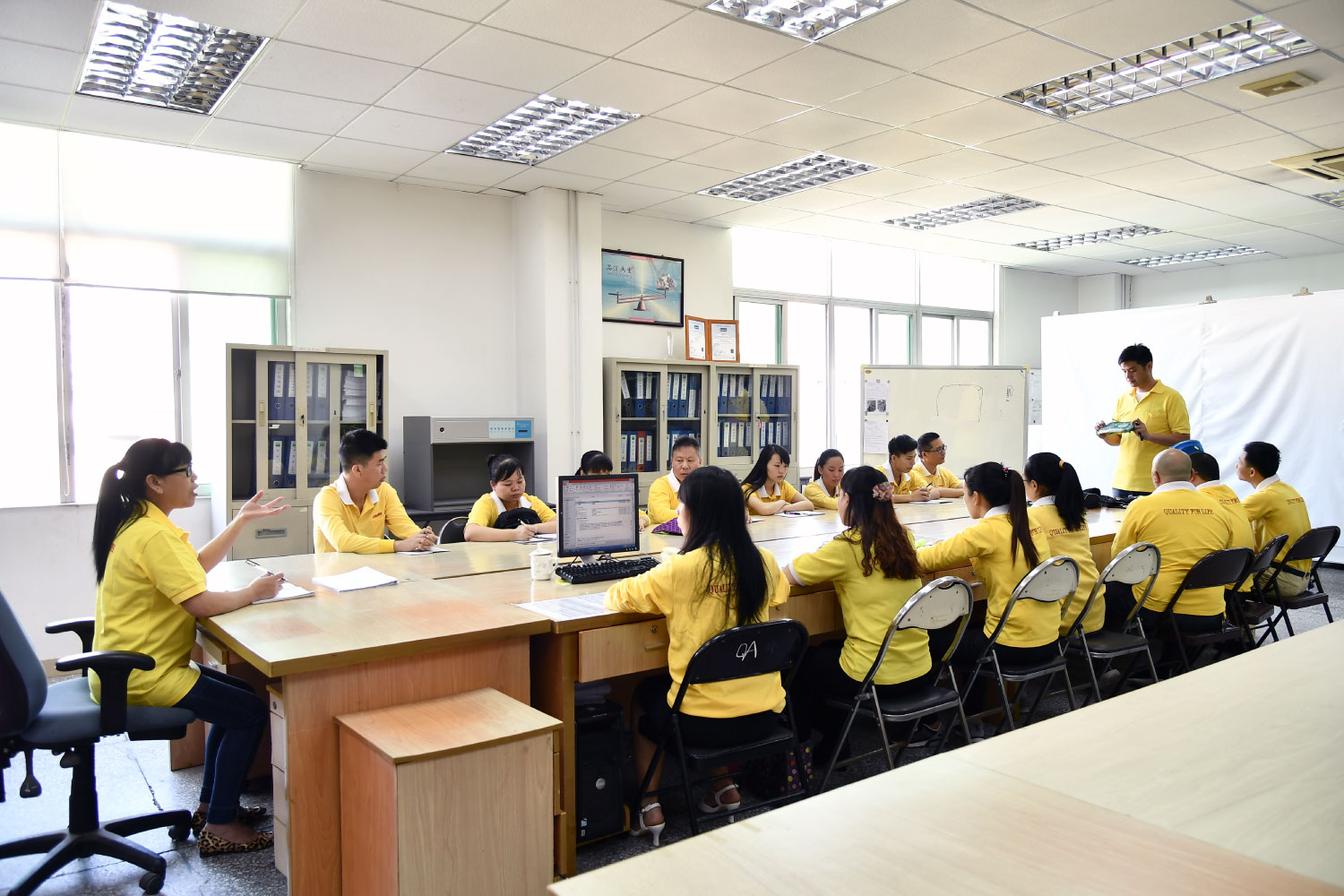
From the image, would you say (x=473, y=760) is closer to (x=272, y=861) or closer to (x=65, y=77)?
(x=272, y=861)

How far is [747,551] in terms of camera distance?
2754 mm

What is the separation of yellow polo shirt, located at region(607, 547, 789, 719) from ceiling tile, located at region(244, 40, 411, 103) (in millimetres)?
2866

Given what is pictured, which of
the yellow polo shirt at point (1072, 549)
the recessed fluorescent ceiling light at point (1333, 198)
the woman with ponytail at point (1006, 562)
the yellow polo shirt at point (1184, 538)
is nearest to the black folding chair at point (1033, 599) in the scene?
the woman with ponytail at point (1006, 562)

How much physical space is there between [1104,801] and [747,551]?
5.93 ft

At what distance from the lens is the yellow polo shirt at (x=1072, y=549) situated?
12.2ft

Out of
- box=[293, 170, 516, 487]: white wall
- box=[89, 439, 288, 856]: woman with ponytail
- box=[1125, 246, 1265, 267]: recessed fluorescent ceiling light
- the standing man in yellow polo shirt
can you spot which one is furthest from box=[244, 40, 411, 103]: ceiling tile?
box=[1125, 246, 1265, 267]: recessed fluorescent ceiling light

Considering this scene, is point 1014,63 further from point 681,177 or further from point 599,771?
point 599,771

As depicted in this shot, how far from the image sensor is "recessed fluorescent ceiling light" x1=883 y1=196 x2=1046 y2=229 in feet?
23.3

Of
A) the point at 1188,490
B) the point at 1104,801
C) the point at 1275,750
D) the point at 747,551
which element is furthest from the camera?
the point at 1188,490

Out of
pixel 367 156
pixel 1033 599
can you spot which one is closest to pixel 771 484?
pixel 1033 599

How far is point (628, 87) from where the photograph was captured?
175 inches

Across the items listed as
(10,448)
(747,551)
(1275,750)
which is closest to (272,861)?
(747,551)

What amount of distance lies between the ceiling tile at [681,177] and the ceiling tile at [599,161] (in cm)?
9

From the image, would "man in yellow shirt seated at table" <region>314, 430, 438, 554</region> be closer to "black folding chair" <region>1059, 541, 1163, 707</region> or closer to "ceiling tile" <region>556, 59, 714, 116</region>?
"ceiling tile" <region>556, 59, 714, 116</region>
